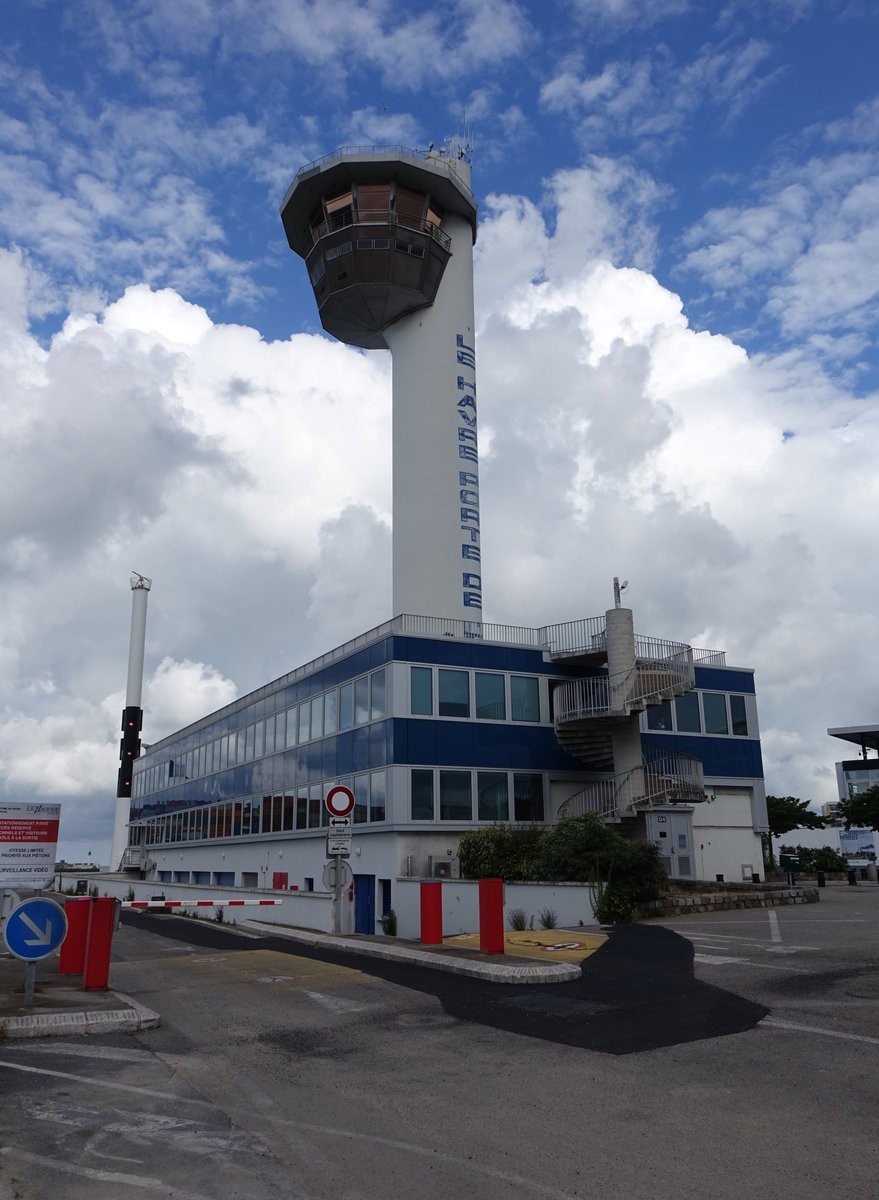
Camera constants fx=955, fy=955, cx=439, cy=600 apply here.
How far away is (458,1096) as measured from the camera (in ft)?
23.0

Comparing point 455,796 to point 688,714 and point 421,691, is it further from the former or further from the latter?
point 688,714

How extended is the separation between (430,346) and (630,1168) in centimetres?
4093

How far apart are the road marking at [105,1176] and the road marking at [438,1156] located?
1.19 metres

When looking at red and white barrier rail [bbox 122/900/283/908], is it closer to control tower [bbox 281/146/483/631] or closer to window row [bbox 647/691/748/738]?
window row [bbox 647/691/748/738]

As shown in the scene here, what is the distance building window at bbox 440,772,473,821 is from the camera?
30328 mm

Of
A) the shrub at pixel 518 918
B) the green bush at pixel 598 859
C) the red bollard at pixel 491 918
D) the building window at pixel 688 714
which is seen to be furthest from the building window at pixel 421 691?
the red bollard at pixel 491 918

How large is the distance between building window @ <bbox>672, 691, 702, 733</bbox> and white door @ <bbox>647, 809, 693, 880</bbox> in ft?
13.6

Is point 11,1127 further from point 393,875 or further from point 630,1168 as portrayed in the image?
point 393,875

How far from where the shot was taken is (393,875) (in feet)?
95.8

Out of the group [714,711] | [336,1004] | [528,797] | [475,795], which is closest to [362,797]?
[475,795]

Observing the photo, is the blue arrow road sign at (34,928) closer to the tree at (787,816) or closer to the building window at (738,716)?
the building window at (738,716)

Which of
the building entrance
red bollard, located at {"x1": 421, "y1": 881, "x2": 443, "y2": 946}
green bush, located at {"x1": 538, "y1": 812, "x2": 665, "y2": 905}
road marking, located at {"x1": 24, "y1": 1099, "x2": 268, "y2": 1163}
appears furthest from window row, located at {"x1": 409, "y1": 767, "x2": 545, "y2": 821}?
road marking, located at {"x1": 24, "y1": 1099, "x2": 268, "y2": 1163}

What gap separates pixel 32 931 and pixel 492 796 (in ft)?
72.9

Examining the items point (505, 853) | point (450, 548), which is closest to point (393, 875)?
point (505, 853)
